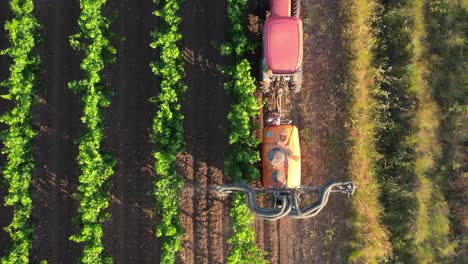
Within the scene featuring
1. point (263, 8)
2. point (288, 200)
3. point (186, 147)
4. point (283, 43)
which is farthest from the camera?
point (186, 147)

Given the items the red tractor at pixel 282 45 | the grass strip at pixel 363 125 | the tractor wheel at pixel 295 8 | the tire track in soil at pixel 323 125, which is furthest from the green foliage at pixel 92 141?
the grass strip at pixel 363 125

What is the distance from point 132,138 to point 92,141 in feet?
6.30

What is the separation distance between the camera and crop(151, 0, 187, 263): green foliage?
48.9 feet

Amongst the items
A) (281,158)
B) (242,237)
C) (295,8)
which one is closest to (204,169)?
(242,237)

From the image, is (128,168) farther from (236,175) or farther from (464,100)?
(464,100)

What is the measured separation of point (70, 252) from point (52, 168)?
302cm

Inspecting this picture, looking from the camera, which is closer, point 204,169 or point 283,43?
point 283,43

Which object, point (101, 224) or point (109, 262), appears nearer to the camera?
point (109, 262)

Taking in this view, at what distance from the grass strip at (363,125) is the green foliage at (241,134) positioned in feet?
12.2

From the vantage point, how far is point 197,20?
1664 centimetres

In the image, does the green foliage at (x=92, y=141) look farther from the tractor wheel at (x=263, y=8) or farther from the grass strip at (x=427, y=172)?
the grass strip at (x=427, y=172)

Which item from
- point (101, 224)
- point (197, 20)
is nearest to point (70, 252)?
point (101, 224)

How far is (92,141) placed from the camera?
48.6 feet

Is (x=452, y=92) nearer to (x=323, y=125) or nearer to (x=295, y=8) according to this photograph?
(x=323, y=125)
